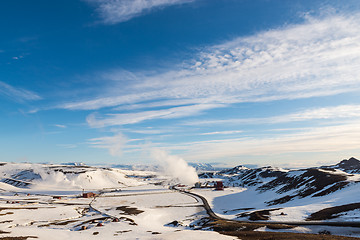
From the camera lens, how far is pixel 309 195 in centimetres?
8738

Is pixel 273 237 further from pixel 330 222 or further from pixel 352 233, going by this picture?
pixel 330 222

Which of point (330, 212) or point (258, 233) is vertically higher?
point (330, 212)

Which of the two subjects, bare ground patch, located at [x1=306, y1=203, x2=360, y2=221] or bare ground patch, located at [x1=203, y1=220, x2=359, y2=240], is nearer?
bare ground patch, located at [x1=203, y1=220, x2=359, y2=240]

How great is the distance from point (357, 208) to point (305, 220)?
11.3 m

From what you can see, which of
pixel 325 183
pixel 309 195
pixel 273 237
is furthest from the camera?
pixel 325 183

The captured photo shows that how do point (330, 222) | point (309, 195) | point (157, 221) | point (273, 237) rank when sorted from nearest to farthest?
point (273, 237) < point (330, 222) < point (157, 221) < point (309, 195)

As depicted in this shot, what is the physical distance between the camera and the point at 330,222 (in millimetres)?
47094

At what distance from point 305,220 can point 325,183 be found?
5264 centimetres

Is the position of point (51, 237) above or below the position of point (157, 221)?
above

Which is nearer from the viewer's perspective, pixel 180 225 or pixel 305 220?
pixel 305 220

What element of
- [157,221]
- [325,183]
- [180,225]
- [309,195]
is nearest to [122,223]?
[157,221]

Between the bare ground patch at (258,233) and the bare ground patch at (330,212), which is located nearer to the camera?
the bare ground patch at (258,233)

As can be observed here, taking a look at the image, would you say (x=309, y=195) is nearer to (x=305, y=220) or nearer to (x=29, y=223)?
(x=305, y=220)

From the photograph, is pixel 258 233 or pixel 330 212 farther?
pixel 330 212
